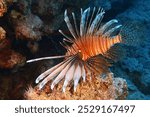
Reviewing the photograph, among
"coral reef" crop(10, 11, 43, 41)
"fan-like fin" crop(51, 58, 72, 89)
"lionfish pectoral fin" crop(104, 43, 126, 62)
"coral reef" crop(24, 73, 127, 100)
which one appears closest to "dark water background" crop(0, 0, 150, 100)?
"coral reef" crop(10, 11, 43, 41)

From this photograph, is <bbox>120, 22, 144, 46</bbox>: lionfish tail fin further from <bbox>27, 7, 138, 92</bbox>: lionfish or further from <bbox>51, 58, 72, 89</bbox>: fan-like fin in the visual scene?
<bbox>51, 58, 72, 89</bbox>: fan-like fin

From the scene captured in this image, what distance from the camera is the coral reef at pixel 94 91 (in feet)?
10.7

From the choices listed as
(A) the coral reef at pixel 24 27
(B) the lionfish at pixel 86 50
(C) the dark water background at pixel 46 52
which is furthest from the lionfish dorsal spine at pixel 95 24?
(A) the coral reef at pixel 24 27

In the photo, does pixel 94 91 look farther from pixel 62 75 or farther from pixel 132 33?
pixel 132 33

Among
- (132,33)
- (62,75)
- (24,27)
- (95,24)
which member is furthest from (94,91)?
(24,27)

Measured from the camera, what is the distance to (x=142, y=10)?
8.23 meters

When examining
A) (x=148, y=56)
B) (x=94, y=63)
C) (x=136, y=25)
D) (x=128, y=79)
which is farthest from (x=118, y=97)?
(x=148, y=56)

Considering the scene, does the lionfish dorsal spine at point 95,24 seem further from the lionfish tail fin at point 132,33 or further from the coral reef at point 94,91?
the coral reef at point 94,91

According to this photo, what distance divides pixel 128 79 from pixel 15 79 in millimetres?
2690

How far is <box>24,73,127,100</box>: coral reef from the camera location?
326cm

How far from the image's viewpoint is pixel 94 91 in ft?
10.8

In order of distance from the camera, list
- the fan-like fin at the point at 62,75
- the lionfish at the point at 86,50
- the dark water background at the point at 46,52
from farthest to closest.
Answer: the dark water background at the point at 46,52, the lionfish at the point at 86,50, the fan-like fin at the point at 62,75

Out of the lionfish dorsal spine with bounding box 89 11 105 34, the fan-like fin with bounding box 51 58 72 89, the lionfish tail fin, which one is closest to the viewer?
the fan-like fin with bounding box 51 58 72 89

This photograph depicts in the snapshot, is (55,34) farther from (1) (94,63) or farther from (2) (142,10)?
(2) (142,10)
